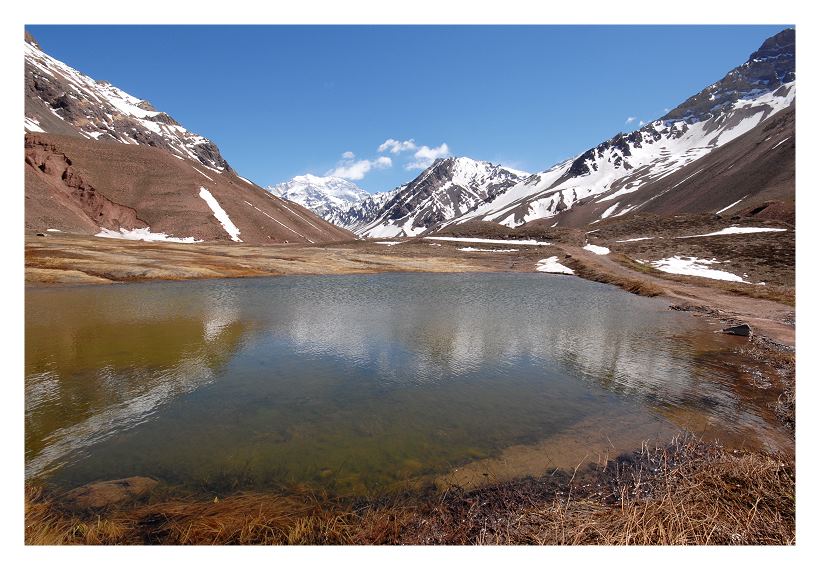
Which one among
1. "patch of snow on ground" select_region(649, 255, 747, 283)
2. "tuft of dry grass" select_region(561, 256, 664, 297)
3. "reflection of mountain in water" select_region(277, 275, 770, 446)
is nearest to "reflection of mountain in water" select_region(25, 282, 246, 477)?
"reflection of mountain in water" select_region(277, 275, 770, 446)

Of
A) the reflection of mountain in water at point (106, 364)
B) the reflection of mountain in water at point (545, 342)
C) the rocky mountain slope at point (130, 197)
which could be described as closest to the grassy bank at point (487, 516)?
the reflection of mountain in water at point (106, 364)

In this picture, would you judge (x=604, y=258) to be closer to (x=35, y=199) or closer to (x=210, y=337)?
(x=210, y=337)

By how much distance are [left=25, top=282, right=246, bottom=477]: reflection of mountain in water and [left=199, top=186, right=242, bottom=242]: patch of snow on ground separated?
380 ft

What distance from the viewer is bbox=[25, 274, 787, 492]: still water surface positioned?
10.7 meters

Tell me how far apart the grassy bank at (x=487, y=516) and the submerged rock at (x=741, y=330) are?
62.4 feet

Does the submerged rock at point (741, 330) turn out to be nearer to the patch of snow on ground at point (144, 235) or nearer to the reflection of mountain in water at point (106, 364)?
the reflection of mountain in water at point (106, 364)

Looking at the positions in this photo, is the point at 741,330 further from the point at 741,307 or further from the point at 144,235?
the point at 144,235

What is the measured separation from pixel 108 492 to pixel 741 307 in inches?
1712

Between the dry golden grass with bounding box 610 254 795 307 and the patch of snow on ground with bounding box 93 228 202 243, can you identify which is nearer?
the dry golden grass with bounding box 610 254 795 307

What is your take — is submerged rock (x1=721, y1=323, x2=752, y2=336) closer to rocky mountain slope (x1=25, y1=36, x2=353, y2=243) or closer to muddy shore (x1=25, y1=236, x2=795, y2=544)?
muddy shore (x1=25, y1=236, x2=795, y2=544)

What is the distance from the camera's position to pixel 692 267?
61.2 meters

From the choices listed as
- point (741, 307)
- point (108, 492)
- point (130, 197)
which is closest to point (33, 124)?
point (130, 197)
